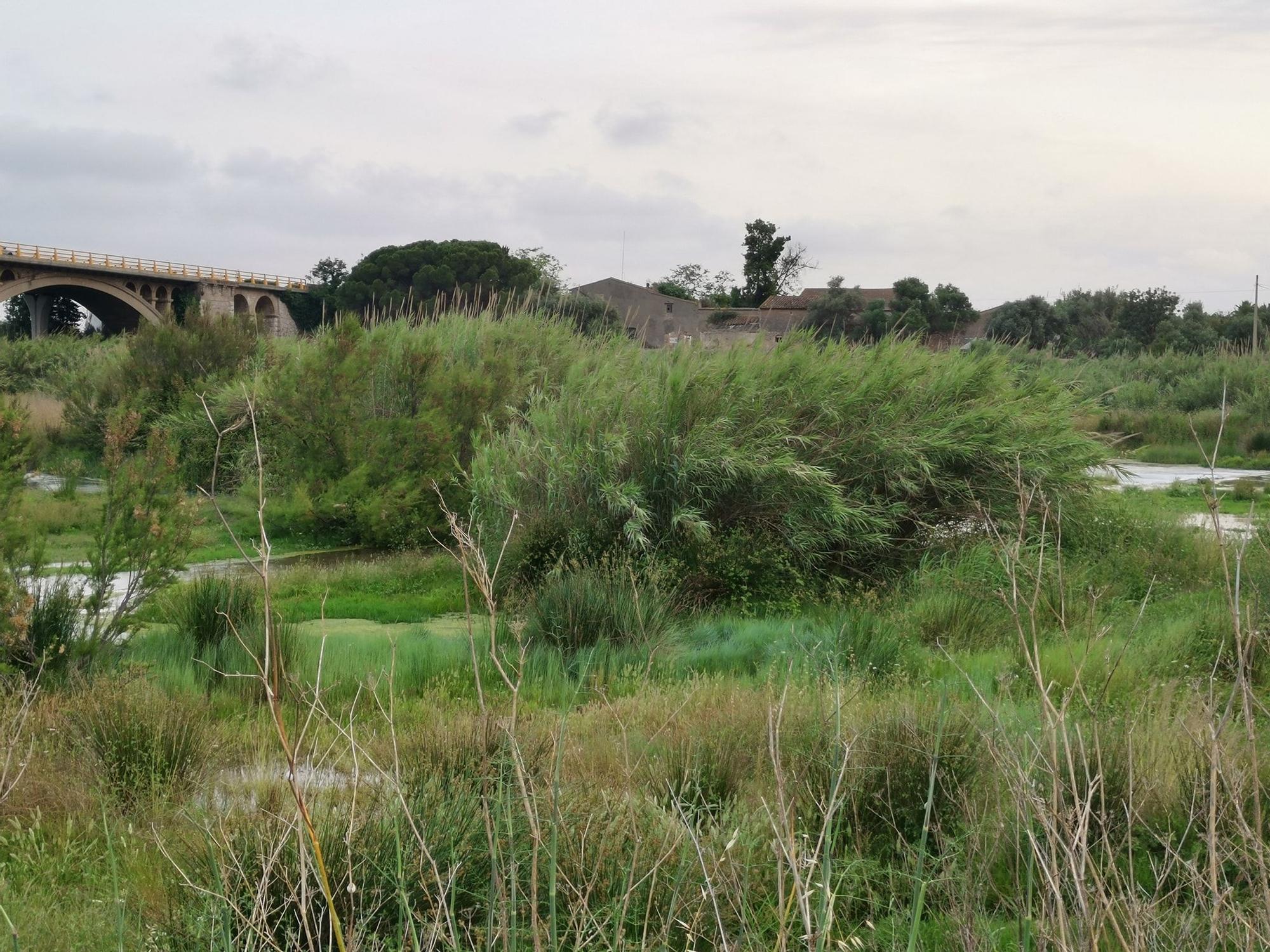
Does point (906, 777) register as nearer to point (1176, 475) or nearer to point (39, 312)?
point (1176, 475)

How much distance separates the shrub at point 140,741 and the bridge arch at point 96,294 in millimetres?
54081

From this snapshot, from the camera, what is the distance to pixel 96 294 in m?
66.1

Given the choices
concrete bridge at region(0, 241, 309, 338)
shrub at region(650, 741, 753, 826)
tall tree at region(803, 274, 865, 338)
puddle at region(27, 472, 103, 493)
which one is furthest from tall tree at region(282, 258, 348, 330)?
shrub at region(650, 741, 753, 826)

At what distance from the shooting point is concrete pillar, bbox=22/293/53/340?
65.0 m

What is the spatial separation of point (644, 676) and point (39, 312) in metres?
69.7

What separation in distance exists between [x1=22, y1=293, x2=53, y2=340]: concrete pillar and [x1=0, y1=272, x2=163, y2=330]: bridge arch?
0.52m

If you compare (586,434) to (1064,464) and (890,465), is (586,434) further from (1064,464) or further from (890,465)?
(1064,464)

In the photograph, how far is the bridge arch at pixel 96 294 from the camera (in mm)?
55625

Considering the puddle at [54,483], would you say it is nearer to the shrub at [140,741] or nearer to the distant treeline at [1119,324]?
the shrub at [140,741]

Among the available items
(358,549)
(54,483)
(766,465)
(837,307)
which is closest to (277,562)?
(358,549)

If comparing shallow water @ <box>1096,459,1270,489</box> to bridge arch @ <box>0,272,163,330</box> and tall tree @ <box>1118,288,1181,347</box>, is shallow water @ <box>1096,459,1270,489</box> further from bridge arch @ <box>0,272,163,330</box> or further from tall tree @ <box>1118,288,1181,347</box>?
bridge arch @ <box>0,272,163,330</box>

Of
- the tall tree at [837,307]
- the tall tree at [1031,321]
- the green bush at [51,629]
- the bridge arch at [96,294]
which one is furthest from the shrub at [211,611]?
the bridge arch at [96,294]

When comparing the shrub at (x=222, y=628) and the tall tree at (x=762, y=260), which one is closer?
the shrub at (x=222, y=628)

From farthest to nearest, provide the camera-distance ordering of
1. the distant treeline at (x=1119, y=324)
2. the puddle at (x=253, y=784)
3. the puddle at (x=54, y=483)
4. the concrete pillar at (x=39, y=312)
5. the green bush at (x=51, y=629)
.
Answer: the concrete pillar at (x=39, y=312) → the distant treeline at (x=1119, y=324) → the puddle at (x=54, y=483) → the green bush at (x=51, y=629) → the puddle at (x=253, y=784)
